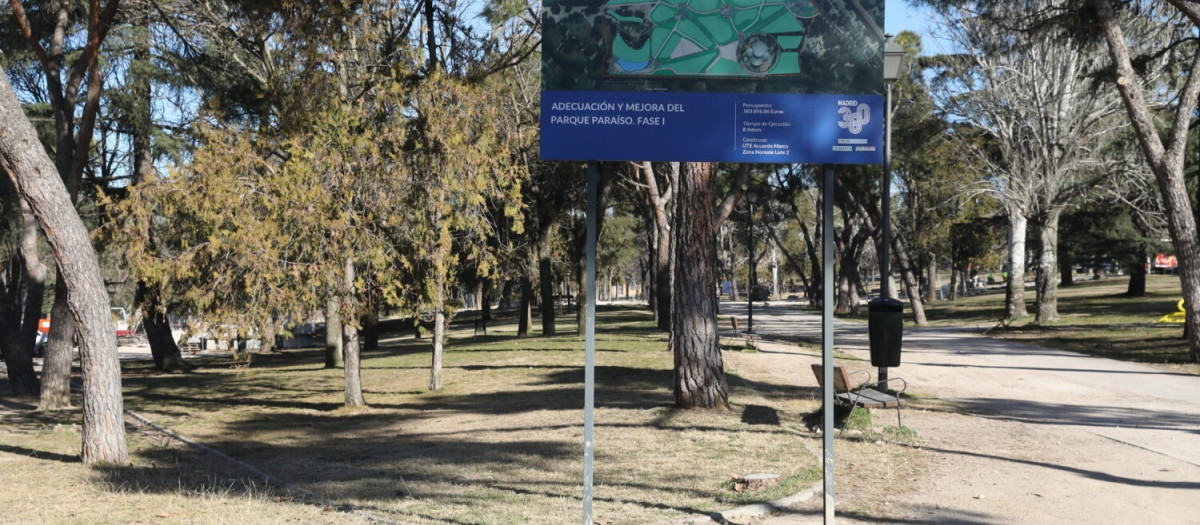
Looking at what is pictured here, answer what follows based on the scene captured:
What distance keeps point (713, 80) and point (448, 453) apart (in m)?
5.66

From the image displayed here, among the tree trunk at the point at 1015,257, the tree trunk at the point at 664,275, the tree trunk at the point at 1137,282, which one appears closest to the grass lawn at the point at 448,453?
the tree trunk at the point at 664,275

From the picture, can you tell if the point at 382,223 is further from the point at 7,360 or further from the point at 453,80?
the point at 7,360

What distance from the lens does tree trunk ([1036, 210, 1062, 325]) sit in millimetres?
29766

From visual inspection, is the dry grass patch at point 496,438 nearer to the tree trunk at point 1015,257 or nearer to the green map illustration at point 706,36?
the green map illustration at point 706,36

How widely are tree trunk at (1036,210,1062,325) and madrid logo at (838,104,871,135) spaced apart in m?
25.9

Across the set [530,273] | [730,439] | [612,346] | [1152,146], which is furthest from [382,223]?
[530,273]

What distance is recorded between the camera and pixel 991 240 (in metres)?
55.5

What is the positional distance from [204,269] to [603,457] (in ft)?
25.5

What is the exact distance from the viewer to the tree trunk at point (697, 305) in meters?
12.5

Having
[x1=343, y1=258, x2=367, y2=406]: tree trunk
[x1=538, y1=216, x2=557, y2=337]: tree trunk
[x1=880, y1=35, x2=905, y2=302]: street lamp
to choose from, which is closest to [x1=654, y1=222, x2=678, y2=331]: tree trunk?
[x1=538, y1=216, x2=557, y2=337]: tree trunk

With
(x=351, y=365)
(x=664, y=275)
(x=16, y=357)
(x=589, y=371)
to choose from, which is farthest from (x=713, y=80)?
(x=664, y=275)

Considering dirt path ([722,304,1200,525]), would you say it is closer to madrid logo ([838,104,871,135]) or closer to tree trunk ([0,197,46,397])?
madrid logo ([838,104,871,135])

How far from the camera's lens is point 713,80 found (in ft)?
22.2

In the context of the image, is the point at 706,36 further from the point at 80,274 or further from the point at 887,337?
the point at 80,274
